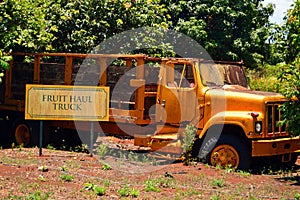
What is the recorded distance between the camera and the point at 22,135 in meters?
15.4

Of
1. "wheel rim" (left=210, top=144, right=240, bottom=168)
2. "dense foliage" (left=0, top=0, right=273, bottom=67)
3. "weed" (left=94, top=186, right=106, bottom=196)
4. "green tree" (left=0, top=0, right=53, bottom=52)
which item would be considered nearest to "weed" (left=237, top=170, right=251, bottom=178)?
"wheel rim" (left=210, top=144, right=240, bottom=168)

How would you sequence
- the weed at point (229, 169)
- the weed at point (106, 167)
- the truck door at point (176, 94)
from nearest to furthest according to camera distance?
1. the weed at point (229, 169)
2. the weed at point (106, 167)
3. the truck door at point (176, 94)

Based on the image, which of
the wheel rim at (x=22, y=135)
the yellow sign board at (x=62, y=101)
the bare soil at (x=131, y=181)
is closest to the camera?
the bare soil at (x=131, y=181)

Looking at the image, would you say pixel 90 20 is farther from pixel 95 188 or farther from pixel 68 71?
pixel 95 188

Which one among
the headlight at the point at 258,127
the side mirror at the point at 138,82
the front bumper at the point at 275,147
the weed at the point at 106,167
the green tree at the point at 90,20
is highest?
the green tree at the point at 90,20

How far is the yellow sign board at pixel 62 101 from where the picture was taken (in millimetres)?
13039

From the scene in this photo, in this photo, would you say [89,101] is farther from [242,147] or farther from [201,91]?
[242,147]

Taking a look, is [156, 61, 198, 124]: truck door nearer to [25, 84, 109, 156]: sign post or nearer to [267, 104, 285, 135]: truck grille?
[25, 84, 109, 156]: sign post

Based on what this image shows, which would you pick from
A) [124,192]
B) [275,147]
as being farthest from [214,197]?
[275,147]

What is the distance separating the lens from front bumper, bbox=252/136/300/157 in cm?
1149

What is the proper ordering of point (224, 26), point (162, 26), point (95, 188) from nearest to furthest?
point (95, 188) → point (162, 26) → point (224, 26)

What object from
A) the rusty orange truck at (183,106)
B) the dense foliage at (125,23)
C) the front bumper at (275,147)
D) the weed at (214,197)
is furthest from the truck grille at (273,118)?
the weed at (214,197)

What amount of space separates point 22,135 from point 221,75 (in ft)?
19.3

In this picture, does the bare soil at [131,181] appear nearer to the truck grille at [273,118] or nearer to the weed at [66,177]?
the weed at [66,177]
